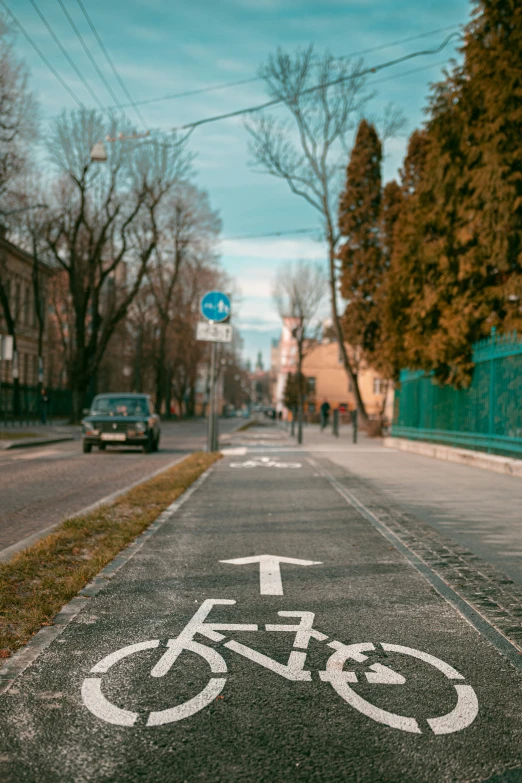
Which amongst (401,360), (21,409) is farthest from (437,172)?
(21,409)

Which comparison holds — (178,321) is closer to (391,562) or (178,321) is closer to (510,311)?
(510,311)

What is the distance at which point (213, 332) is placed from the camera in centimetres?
1973

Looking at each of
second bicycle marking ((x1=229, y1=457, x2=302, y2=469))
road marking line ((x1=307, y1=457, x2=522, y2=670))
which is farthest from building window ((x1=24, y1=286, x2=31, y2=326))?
road marking line ((x1=307, y1=457, x2=522, y2=670))

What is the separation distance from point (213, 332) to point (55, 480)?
7.17m

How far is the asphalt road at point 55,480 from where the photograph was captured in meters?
8.93

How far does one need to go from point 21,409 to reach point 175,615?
39.5 m

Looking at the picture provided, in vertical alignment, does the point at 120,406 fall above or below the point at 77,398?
below

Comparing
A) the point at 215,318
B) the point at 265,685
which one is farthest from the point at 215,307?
the point at 265,685

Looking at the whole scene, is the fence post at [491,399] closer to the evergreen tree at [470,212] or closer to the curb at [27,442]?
the evergreen tree at [470,212]

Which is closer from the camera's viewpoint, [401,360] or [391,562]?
[391,562]

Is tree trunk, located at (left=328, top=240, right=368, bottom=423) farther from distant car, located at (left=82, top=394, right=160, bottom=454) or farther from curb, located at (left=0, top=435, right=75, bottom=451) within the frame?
distant car, located at (left=82, top=394, right=160, bottom=454)

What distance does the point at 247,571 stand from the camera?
20.5 feet

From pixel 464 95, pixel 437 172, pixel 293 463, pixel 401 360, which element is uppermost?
pixel 464 95

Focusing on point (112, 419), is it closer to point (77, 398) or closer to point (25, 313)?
point (77, 398)
